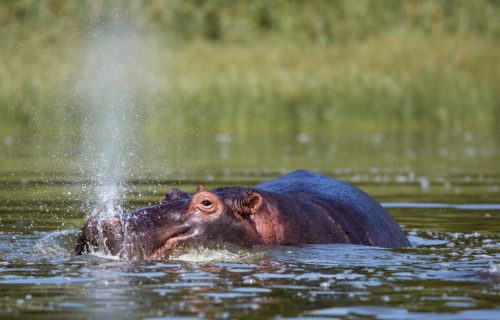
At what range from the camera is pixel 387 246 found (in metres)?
7.60

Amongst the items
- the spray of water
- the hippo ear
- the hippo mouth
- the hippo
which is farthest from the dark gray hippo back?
the spray of water

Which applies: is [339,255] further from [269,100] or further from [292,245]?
[269,100]

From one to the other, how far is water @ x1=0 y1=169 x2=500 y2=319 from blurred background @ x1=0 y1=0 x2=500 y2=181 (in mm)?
6072

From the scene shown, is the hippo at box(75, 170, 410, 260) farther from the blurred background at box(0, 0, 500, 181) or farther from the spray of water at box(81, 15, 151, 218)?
the blurred background at box(0, 0, 500, 181)

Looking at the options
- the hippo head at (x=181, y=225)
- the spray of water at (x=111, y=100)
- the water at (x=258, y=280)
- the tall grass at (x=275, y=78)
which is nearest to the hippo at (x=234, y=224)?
the hippo head at (x=181, y=225)

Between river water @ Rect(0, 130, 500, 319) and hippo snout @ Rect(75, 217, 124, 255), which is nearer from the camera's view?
river water @ Rect(0, 130, 500, 319)

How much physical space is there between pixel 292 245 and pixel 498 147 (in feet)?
37.4

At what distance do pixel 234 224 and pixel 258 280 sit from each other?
89 centimetres

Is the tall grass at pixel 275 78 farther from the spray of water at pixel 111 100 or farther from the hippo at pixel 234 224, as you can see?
the hippo at pixel 234 224

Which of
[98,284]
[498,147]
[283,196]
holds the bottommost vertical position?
[98,284]

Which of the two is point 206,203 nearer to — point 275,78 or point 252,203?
point 252,203

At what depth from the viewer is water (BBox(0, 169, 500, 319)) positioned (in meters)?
5.13

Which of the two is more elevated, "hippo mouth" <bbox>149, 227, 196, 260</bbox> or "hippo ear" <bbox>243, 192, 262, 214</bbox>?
"hippo ear" <bbox>243, 192, 262, 214</bbox>

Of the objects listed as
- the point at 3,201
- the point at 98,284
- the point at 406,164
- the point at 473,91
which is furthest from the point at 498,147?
the point at 98,284
